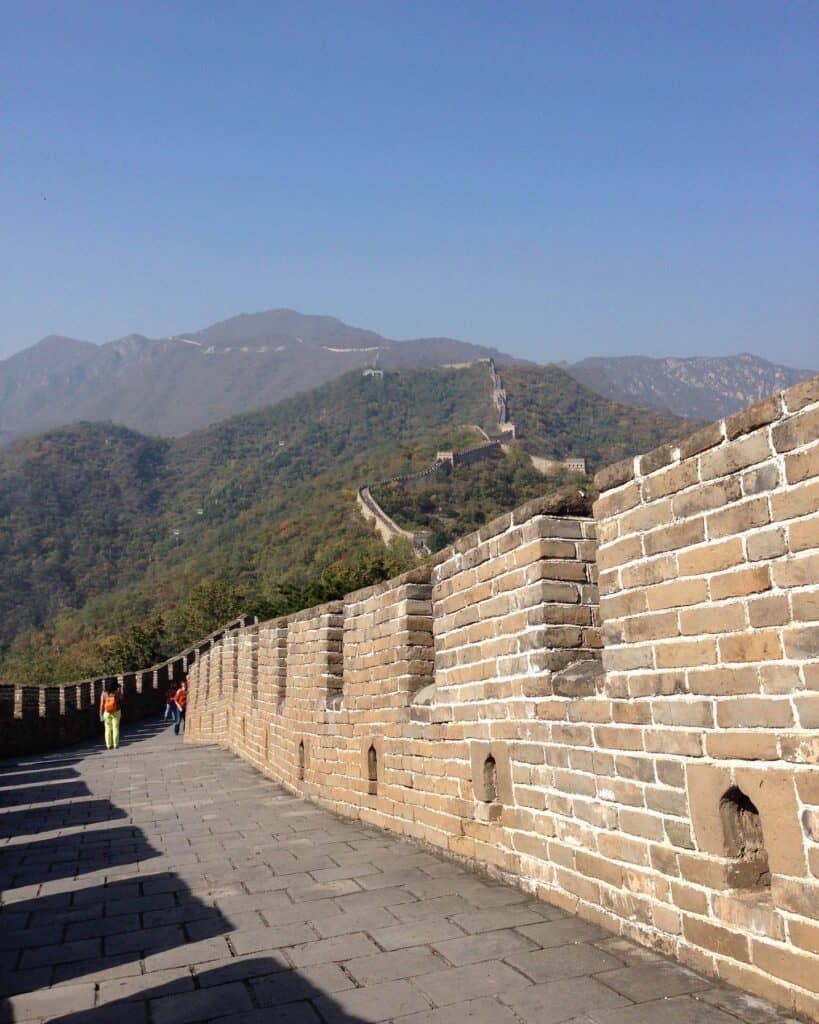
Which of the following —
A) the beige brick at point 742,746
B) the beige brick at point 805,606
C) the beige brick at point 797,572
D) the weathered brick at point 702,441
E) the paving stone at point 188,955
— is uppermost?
the weathered brick at point 702,441

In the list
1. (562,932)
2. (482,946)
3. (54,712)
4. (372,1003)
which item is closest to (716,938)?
(562,932)

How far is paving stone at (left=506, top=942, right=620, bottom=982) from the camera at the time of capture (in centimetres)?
321

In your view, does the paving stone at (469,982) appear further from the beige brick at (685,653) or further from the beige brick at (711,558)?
the beige brick at (711,558)

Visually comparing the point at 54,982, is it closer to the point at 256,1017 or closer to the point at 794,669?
the point at 256,1017

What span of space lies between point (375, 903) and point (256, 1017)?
1.39 meters

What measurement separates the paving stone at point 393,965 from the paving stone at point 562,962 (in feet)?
0.95

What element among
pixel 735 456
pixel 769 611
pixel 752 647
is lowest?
pixel 752 647

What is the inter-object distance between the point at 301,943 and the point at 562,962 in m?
1.06

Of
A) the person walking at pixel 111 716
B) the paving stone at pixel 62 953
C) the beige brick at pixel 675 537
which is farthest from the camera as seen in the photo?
the person walking at pixel 111 716

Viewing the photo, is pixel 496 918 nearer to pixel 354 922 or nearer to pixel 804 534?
pixel 354 922

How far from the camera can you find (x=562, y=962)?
10.9ft

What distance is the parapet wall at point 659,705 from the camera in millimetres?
2793

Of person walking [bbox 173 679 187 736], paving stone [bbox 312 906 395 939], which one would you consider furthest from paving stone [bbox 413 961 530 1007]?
person walking [bbox 173 679 187 736]

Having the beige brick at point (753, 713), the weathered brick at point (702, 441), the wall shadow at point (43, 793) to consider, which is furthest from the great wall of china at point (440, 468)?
the beige brick at point (753, 713)
